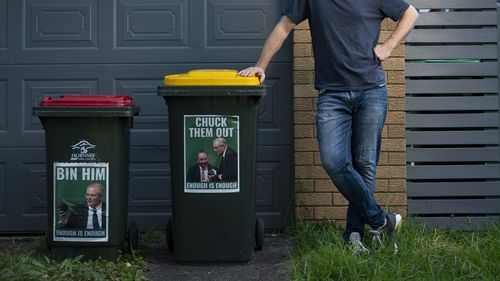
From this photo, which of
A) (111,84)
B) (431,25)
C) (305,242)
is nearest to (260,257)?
(305,242)

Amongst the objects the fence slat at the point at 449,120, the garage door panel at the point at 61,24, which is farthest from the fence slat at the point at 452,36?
the garage door panel at the point at 61,24

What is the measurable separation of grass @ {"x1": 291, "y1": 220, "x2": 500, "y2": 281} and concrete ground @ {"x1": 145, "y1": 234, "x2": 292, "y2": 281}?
0.37ft

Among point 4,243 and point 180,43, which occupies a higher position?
point 180,43

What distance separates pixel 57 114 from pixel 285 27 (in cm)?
156

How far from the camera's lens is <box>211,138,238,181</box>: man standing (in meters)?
5.09

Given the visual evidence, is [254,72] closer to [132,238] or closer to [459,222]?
[132,238]

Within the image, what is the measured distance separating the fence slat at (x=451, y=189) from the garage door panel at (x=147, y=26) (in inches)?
80.7

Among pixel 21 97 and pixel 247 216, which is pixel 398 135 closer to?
pixel 247 216

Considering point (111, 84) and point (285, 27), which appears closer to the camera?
point (285, 27)

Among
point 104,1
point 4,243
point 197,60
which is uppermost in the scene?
point 104,1

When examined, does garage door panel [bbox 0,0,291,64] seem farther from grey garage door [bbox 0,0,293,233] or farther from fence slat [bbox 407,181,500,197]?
fence slat [bbox 407,181,500,197]

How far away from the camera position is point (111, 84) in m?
6.29

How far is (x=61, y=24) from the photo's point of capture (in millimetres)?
6305

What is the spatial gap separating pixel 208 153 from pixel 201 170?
0.37 feet
